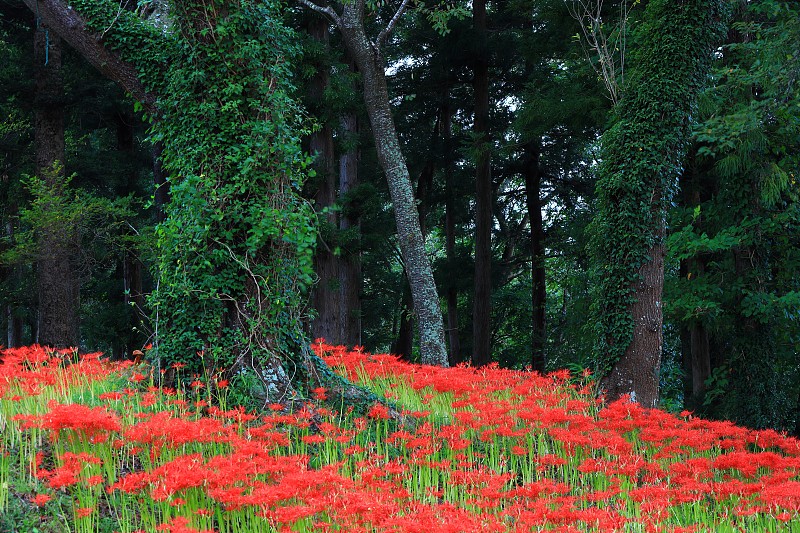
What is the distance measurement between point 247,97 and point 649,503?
5.08 m

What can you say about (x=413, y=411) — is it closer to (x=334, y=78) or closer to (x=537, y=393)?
(x=537, y=393)

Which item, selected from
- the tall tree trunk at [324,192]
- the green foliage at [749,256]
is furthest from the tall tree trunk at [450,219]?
the green foliage at [749,256]

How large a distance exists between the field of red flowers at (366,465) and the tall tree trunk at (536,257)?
11135mm

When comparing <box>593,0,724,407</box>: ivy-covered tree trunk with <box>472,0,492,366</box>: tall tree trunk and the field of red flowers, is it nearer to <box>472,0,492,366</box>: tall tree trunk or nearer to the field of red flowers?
the field of red flowers

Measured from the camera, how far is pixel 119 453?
512 cm

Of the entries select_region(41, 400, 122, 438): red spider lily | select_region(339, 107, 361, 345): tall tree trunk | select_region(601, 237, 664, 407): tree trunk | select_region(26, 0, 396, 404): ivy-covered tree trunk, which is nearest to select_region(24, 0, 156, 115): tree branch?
select_region(26, 0, 396, 404): ivy-covered tree trunk

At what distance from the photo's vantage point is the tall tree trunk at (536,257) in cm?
1897

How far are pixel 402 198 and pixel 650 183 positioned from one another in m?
3.56

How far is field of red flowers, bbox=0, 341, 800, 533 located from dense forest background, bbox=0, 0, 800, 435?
4.20 feet

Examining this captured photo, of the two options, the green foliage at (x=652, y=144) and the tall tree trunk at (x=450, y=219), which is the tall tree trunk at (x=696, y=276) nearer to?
the green foliage at (x=652, y=144)

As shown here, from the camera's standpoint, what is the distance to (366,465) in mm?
5012

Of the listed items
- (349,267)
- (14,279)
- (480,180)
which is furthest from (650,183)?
(14,279)

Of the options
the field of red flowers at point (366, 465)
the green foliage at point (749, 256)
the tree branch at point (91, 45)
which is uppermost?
the tree branch at point (91, 45)

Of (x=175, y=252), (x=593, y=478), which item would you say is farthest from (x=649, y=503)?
(x=175, y=252)
